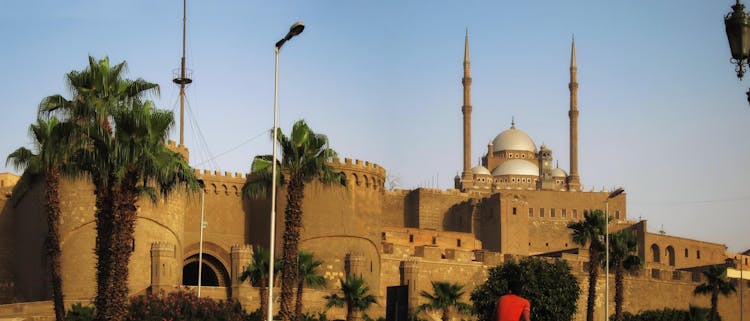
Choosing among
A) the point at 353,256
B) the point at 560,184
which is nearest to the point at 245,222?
the point at 353,256

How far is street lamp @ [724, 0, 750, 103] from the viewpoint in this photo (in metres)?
11.9

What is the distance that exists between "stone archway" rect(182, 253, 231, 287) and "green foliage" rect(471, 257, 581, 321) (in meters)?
13.7

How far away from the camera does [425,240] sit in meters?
70.9

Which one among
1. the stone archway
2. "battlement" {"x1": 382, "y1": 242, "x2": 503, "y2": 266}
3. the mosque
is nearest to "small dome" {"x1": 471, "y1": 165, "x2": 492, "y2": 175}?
the mosque

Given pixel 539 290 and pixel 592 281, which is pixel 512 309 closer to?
pixel 592 281

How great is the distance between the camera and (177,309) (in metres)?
33.8

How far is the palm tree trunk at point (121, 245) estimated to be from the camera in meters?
Result: 26.8

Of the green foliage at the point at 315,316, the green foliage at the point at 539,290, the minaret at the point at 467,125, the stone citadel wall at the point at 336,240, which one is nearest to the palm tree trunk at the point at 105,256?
the stone citadel wall at the point at 336,240

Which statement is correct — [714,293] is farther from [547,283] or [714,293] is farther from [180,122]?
[180,122]

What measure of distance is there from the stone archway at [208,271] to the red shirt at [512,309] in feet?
156

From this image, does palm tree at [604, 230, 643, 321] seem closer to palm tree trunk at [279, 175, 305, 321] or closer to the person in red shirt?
palm tree trunk at [279, 175, 305, 321]

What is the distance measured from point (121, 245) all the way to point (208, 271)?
33925 mm

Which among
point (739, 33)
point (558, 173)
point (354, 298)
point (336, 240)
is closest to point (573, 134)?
point (558, 173)

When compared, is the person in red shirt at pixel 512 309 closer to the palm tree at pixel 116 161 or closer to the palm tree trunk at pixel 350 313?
the palm tree at pixel 116 161
